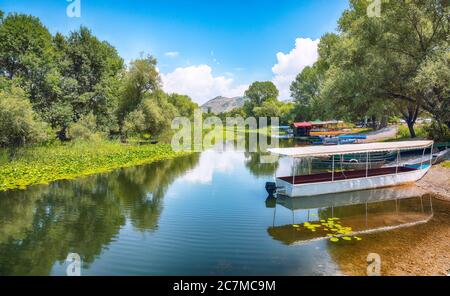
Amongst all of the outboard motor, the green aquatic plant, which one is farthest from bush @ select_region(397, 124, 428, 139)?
the green aquatic plant

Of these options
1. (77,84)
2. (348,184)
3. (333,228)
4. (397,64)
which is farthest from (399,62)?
(77,84)

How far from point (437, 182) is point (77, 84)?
163ft

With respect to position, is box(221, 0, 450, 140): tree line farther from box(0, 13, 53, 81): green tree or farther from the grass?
box(0, 13, 53, 81): green tree

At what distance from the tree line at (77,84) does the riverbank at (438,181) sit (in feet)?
123

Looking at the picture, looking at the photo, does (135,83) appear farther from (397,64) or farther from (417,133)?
(417,133)

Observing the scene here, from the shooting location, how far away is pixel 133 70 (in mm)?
52062

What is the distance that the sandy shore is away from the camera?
73.2 ft

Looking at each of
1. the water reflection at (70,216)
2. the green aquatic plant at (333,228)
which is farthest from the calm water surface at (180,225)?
the green aquatic plant at (333,228)

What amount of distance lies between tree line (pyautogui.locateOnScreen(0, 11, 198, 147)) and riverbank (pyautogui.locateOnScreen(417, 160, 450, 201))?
37.6 metres

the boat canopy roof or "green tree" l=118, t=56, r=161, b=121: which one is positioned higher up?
"green tree" l=118, t=56, r=161, b=121

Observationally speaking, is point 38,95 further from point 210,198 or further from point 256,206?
point 256,206

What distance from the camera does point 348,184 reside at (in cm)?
2234
